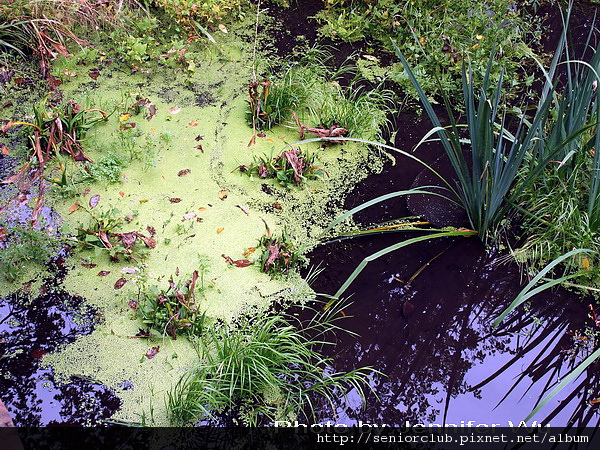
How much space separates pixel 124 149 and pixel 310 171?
1.02m

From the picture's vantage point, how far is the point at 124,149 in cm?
321

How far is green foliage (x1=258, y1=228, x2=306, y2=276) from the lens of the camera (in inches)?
106

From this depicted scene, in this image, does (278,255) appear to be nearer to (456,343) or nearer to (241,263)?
(241,263)

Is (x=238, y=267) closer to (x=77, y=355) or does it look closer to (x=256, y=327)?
(x=256, y=327)

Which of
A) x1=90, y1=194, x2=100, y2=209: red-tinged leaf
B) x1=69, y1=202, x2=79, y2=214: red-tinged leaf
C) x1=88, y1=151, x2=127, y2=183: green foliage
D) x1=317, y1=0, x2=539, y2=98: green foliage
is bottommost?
x1=69, y1=202, x2=79, y2=214: red-tinged leaf

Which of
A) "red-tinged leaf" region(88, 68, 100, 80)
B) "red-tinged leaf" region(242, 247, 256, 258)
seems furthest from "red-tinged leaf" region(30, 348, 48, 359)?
"red-tinged leaf" region(88, 68, 100, 80)

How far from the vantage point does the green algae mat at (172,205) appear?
234 centimetres

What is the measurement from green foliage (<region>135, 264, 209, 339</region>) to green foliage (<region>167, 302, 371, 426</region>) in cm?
9

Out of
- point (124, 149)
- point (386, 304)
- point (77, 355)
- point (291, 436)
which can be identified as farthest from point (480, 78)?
point (77, 355)

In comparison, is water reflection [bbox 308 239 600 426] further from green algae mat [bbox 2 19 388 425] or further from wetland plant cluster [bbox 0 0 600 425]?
green algae mat [bbox 2 19 388 425]

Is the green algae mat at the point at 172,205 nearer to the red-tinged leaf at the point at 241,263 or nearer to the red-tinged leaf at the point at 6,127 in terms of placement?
the red-tinged leaf at the point at 241,263

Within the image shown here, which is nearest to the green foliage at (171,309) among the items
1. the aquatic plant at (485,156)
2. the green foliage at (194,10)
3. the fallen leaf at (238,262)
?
the fallen leaf at (238,262)

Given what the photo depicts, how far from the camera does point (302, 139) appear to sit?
3.47m

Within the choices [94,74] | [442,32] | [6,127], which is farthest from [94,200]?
[442,32]
